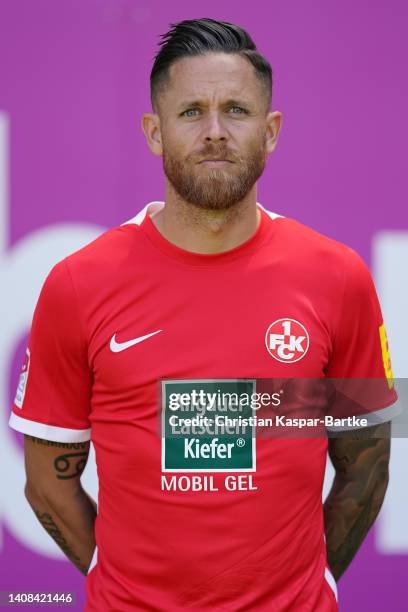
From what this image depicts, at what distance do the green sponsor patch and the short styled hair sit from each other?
0.51 metres

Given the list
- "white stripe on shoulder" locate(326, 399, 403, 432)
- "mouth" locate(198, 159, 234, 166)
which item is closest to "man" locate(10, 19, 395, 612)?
"mouth" locate(198, 159, 234, 166)

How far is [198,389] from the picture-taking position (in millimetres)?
1518

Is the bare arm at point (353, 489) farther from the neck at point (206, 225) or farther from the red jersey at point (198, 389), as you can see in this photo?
the neck at point (206, 225)

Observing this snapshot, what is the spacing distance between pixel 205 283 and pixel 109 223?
2.43 ft

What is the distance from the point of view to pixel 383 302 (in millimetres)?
2328

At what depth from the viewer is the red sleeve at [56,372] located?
1.56m

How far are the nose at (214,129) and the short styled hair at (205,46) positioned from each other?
0.44ft

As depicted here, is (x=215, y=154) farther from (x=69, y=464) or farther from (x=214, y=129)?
(x=69, y=464)

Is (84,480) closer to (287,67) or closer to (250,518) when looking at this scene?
(250,518)

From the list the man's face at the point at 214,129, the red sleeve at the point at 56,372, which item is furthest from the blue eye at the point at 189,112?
the red sleeve at the point at 56,372

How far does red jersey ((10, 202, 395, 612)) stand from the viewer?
1.49m

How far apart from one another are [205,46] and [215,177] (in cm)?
25

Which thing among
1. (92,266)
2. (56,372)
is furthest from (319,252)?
(56,372)

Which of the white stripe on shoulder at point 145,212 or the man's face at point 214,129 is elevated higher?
the man's face at point 214,129
